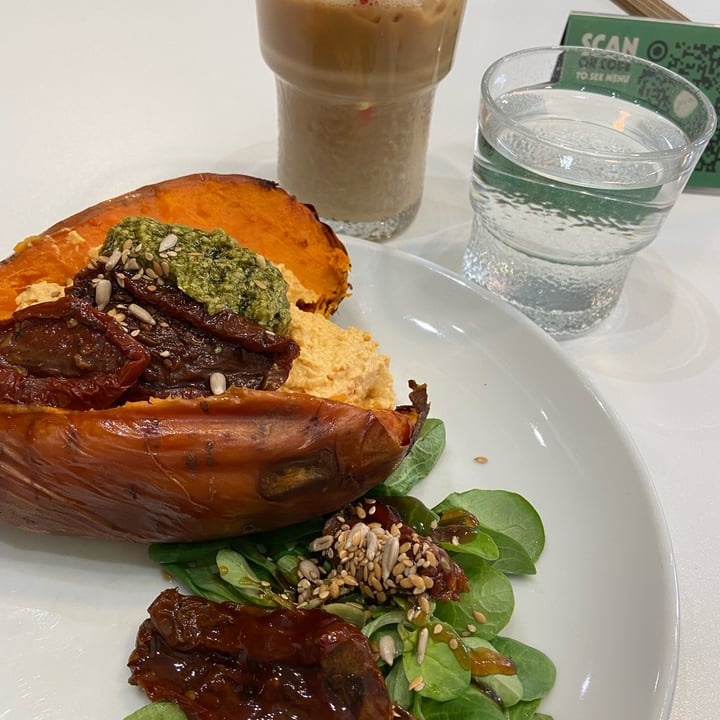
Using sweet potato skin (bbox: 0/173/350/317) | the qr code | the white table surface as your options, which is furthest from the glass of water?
sweet potato skin (bbox: 0/173/350/317)

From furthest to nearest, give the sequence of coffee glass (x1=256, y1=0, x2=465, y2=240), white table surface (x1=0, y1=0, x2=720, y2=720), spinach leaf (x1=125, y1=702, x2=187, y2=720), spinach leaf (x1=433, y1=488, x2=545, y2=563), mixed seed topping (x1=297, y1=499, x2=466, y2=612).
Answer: coffee glass (x1=256, y1=0, x2=465, y2=240), white table surface (x1=0, y1=0, x2=720, y2=720), spinach leaf (x1=433, y1=488, x2=545, y2=563), mixed seed topping (x1=297, y1=499, x2=466, y2=612), spinach leaf (x1=125, y1=702, x2=187, y2=720)

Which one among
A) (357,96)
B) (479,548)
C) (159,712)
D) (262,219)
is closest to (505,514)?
(479,548)

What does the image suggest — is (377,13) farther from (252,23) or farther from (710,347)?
(252,23)

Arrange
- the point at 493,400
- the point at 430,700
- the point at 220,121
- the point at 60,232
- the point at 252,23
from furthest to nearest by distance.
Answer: the point at 252,23 < the point at 220,121 < the point at 493,400 < the point at 60,232 < the point at 430,700

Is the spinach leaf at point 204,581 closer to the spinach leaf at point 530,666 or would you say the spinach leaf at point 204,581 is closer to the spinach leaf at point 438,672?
the spinach leaf at point 438,672

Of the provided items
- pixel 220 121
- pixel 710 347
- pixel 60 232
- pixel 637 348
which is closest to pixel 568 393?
pixel 637 348

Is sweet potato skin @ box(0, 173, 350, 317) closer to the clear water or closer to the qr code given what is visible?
the clear water

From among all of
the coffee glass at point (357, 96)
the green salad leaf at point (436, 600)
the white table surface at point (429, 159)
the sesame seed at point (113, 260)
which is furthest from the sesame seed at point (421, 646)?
the coffee glass at point (357, 96)
